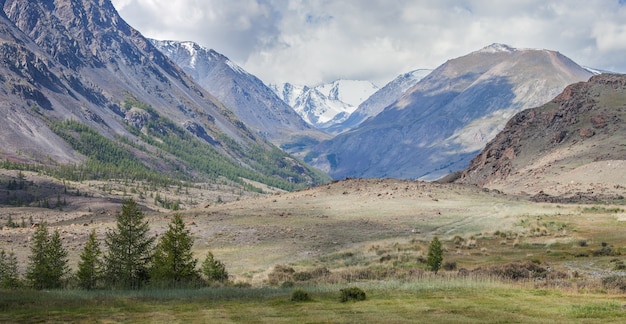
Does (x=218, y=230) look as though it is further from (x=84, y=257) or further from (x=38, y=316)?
(x=38, y=316)

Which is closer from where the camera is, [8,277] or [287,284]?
[287,284]

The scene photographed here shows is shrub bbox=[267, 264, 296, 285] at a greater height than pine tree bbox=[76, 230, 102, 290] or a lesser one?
lesser

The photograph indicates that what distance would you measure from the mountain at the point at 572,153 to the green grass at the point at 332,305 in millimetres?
97723

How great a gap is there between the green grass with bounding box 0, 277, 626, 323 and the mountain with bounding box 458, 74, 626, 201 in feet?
321

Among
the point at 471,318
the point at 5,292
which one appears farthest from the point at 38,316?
the point at 471,318

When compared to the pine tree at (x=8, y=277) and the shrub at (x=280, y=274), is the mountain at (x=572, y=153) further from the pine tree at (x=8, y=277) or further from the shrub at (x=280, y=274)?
the pine tree at (x=8, y=277)

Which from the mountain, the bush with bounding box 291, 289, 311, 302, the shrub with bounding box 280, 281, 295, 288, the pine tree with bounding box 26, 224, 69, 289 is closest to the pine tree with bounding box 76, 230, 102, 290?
the pine tree with bounding box 26, 224, 69, 289

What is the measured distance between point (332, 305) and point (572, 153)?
154 meters

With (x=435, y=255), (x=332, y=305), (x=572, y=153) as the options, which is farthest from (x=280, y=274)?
(x=572, y=153)

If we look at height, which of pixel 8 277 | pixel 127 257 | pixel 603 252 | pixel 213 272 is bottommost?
pixel 603 252

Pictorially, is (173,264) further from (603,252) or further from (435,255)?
(603,252)

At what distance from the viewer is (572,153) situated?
162m

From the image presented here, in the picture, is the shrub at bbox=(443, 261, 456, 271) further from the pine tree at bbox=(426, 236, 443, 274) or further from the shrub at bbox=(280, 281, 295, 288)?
the shrub at bbox=(280, 281, 295, 288)

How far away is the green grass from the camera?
2477 centimetres
